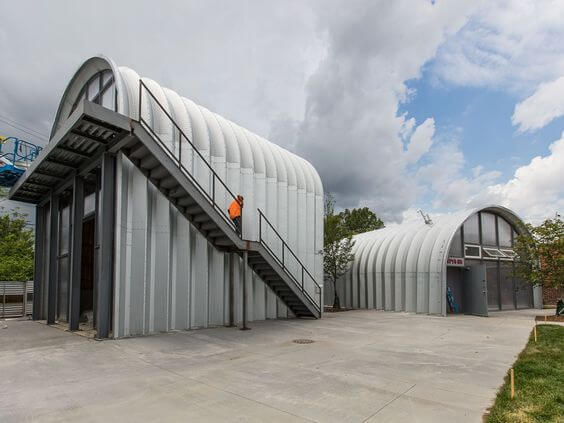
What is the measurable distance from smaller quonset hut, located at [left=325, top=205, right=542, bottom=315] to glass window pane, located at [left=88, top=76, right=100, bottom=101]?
15873 mm

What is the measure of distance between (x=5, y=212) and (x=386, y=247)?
33475 millimetres

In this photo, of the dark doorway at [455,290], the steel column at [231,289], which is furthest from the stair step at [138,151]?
the dark doorway at [455,290]

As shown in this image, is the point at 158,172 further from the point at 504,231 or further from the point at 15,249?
the point at 15,249

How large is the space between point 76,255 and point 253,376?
835cm

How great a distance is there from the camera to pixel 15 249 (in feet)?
91.4

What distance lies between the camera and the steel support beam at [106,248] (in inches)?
420

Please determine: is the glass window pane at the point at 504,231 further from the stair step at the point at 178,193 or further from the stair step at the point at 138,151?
the stair step at the point at 138,151

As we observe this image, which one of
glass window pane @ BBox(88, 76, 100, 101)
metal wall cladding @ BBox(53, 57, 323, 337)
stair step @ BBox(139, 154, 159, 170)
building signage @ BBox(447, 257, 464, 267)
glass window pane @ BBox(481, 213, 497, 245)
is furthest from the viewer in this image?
glass window pane @ BBox(481, 213, 497, 245)

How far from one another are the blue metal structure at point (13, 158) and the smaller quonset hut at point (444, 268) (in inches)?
779

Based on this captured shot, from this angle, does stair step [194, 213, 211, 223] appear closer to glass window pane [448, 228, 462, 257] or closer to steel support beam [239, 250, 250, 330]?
steel support beam [239, 250, 250, 330]

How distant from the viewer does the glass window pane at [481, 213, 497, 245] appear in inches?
835

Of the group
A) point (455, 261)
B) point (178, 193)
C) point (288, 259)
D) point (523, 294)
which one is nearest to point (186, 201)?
point (178, 193)

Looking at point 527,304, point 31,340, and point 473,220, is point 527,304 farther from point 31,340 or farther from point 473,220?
point 31,340

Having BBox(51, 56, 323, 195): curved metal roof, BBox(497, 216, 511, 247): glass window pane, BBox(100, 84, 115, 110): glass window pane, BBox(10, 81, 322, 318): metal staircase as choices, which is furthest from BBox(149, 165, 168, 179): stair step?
BBox(497, 216, 511, 247): glass window pane
